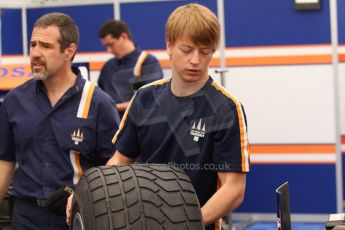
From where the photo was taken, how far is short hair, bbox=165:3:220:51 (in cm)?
291

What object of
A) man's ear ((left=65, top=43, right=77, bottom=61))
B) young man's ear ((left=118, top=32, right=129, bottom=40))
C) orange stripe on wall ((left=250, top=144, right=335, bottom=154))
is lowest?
orange stripe on wall ((left=250, top=144, right=335, bottom=154))

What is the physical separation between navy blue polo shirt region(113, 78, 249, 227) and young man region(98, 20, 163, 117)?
446 cm

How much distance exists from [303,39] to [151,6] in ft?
4.66

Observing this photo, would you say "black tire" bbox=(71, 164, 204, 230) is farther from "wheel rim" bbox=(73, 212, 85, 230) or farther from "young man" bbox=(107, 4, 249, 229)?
"young man" bbox=(107, 4, 249, 229)

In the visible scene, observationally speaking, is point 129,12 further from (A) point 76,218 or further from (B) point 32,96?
(A) point 76,218

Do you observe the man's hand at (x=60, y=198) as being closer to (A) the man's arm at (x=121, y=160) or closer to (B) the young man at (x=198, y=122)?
(A) the man's arm at (x=121, y=160)

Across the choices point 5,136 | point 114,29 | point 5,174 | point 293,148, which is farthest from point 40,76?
point 293,148

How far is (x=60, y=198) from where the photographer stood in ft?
11.9

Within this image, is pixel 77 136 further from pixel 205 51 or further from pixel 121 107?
pixel 121 107

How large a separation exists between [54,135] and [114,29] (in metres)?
3.91

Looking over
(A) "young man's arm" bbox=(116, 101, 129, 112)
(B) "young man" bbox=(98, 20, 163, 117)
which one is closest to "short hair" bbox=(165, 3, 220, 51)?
(A) "young man's arm" bbox=(116, 101, 129, 112)

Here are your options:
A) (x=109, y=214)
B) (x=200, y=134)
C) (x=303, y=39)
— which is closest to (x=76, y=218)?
(x=109, y=214)

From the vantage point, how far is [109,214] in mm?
2551

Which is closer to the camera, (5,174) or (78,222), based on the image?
(78,222)
